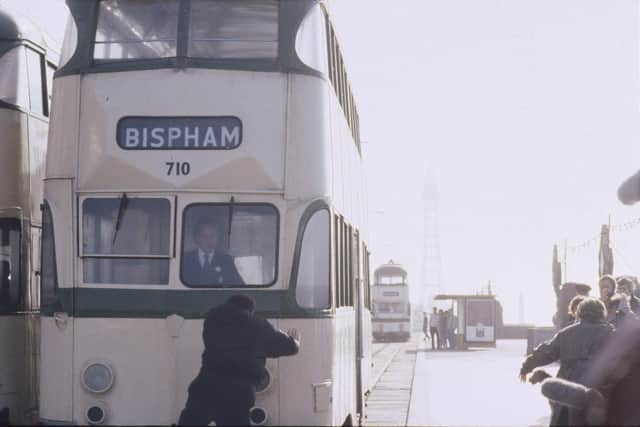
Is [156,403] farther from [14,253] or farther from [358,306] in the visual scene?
[358,306]

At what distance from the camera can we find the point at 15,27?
47.8ft

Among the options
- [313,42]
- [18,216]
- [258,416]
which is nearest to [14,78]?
[18,216]

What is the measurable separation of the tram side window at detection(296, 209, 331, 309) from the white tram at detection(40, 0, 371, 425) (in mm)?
11

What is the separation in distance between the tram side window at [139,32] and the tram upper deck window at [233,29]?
7.4 inches

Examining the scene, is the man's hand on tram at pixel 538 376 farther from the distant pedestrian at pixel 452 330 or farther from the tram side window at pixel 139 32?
the distant pedestrian at pixel 452 330

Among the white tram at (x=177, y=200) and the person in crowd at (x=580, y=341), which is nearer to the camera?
the white tram at (x=177, y=200)

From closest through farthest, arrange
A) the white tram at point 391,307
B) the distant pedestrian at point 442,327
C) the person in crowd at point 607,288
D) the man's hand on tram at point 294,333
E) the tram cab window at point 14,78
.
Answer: the man's hand on tram at point 294,333 → the person in crowd at point 607,288 → the tram cab window at point 14,78 → the distant pedestrian at point 442,327 → the white tram at point 391,307

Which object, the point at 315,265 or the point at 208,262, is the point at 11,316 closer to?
the point at 208,262

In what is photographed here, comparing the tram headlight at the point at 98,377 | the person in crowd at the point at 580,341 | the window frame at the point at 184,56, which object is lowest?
the tram headlight at the point at 98,377

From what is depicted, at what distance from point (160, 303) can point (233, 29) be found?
2.36 metres

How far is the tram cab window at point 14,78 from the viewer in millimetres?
14062

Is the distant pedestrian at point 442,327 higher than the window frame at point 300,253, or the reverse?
the window frame at point 300,253

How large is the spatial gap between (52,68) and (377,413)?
7769 millimetres

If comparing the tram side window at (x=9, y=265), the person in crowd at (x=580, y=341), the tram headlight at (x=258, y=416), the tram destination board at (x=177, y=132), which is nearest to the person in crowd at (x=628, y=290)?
the person in crowd at (x=580, y=341)
